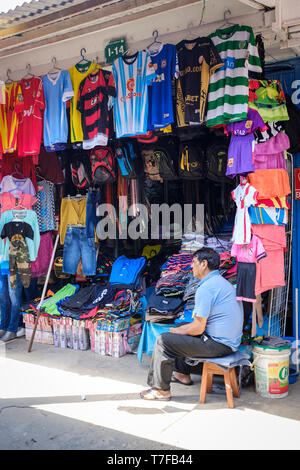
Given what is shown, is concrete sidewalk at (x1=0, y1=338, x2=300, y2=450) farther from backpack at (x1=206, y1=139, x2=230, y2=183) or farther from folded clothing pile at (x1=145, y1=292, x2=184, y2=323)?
backpack at (x1=206, y1=139, x2=230, y2=183)

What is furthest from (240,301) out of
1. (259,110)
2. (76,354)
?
(76,354)

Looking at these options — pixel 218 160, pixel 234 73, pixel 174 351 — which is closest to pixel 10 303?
pixel 174 351

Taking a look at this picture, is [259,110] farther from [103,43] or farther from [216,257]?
[103,43]

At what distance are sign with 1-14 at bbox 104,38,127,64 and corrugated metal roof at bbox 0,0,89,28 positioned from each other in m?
1.21

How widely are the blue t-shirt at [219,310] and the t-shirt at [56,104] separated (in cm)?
294

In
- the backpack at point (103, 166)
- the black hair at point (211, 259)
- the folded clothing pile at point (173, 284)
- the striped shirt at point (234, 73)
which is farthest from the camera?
the backpack at point (103, 166)

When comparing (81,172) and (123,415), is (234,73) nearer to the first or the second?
(81,172)

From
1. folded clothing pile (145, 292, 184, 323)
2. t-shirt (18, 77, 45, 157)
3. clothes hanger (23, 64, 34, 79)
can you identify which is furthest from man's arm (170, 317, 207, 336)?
clothes hanger (23, 64, 34, 79)

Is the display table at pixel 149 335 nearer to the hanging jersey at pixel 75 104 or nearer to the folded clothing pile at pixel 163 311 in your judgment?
the folded clothing pile at pixel 163 311

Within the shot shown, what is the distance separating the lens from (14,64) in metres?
6.84

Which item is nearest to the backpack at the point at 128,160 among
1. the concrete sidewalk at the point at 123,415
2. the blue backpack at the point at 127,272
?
the blue backpack at the point at 127,272

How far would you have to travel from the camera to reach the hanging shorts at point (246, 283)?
15.6ft

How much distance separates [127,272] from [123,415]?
250 cm

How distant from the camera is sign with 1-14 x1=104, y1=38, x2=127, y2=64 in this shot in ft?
18.7
